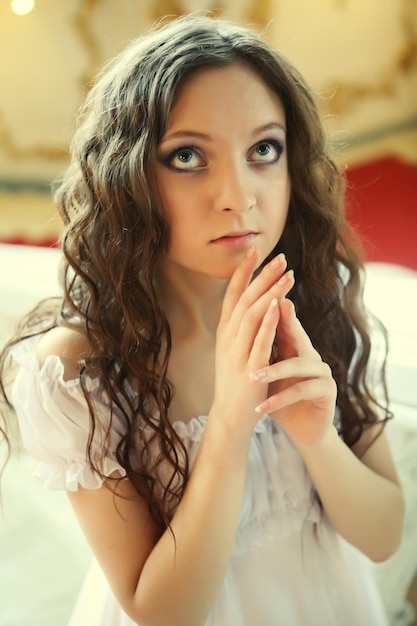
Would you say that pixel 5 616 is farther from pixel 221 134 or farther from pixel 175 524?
pixel 221 134

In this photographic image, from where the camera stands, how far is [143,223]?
75cm

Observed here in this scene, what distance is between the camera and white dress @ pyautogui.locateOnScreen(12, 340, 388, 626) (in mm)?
785

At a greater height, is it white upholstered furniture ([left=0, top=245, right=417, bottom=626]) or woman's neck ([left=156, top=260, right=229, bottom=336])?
woman's neck ([left=156, top=260, right=229, bottom=336])

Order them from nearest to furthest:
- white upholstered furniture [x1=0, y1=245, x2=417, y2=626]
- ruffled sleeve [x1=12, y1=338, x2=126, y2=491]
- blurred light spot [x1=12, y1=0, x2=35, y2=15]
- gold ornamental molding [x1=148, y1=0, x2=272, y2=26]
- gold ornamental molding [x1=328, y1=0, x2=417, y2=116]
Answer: ruffled sleeve [x1=12, y1=338, x2=126, y2=491]
white upholstered furniture [x1=0, y1=245, x2=417, y2=626]
gold ornamental molding [x1=328, y1=0, x2=417, y2=116]
gold ornamental molding [x1=148, y1=0, x2=272, y2=26]
blurred light spot [x1=12, y1=0, x2=35, y2=15]

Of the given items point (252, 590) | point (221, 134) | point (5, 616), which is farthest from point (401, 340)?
point (5, 616)

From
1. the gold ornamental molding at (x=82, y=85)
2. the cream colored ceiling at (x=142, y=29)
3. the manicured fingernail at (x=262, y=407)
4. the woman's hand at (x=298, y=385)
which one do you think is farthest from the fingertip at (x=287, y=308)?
the gold ornamental molding at (x=82, y=85)

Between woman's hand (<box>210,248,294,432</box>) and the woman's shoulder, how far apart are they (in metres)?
0.20

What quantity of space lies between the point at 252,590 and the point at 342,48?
1150mm

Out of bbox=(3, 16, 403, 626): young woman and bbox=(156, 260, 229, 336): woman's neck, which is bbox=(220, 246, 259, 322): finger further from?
bbox=(156, 260, 229, 336): woman's neck

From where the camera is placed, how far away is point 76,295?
0.89 metres

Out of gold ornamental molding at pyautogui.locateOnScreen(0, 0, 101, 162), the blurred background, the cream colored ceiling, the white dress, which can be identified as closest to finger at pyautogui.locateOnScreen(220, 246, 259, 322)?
the white dress

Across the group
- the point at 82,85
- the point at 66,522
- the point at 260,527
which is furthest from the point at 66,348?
the point at 82,85

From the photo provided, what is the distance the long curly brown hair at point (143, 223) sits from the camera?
730 millimetres

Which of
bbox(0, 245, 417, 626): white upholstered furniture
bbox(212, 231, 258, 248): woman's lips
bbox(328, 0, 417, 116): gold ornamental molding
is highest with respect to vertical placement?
bbox(328, 0, 417, 116): gold ornamental molding
